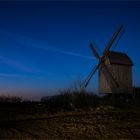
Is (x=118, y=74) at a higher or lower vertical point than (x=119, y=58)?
lower

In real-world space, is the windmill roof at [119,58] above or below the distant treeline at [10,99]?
above

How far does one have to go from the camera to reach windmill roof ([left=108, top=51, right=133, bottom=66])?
3562cm

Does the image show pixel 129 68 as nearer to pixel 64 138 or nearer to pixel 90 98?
pixel 90 98

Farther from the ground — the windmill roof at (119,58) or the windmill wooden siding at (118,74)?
the windmill roof at (119,58)

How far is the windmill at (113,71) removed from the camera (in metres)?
35.2

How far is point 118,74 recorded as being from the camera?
117 ft

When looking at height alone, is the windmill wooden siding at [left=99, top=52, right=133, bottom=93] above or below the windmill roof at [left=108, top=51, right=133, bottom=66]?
below

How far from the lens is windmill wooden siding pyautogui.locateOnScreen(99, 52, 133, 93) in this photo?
35312mm

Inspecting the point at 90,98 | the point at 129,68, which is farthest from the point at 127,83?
the point at 90,98

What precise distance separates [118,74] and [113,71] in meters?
0.85

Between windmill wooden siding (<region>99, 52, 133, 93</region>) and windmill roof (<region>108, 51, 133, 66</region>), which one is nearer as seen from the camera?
windmill wooden siding (<region>99, 52, 133, 93</region>)

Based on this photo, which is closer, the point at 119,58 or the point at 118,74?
the point at 118,74

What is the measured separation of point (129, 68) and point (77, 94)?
47.1ft

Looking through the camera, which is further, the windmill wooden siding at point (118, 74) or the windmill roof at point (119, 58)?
the windmill roof at point (119, 58)
